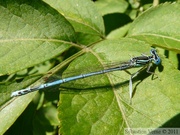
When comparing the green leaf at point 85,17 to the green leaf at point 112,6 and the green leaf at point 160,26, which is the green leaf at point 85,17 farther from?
the green leaf at point 112,6

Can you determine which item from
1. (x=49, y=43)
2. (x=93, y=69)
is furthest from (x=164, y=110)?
(x=49, y=43)

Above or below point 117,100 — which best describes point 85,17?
above

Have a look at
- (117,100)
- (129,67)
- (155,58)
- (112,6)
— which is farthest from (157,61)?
(112,6)

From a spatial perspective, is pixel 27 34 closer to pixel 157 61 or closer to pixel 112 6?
pixel 157 61

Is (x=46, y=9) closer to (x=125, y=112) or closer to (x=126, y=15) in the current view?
(x=125, y=112)

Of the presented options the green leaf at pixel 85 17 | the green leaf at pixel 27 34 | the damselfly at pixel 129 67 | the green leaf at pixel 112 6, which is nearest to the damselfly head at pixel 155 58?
the damselfly at pixel 129 67

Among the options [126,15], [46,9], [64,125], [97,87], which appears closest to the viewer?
[64,125]
